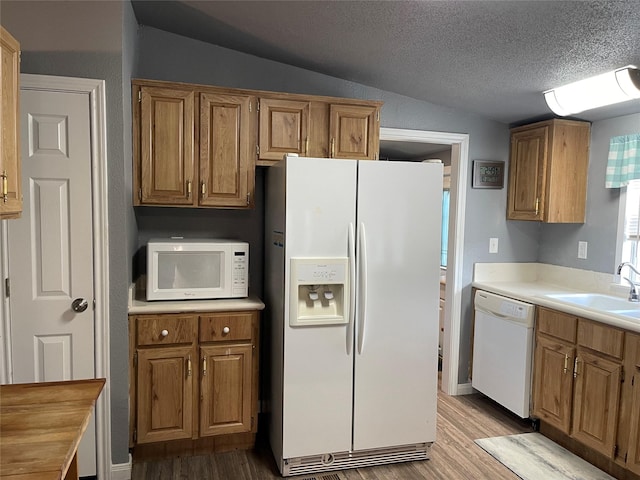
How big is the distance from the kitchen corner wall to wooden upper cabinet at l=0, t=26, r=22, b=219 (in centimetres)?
351

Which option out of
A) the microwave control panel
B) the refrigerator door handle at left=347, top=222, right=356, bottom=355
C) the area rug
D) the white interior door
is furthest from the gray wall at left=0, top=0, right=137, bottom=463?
the area rug

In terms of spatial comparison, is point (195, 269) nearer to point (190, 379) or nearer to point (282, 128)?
point (190, 379)

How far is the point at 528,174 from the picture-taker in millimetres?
3453

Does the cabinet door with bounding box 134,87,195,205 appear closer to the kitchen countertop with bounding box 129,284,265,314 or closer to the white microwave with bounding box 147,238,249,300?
the white microwave with bounding box 147,238,249,300

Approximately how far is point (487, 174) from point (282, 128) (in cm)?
180

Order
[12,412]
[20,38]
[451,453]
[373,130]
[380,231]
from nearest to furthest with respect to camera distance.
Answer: [12,412], [20,38], [380,231], [451,453], [373,130]

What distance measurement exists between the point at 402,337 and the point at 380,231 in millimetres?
634

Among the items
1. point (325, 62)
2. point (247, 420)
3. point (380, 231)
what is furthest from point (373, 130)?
point (247, 420)

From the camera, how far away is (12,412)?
1371mm

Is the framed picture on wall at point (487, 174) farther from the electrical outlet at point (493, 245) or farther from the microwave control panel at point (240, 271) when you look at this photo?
the microwave control panel at point (240, 271)

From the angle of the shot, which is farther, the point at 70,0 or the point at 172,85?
the point at 172,85

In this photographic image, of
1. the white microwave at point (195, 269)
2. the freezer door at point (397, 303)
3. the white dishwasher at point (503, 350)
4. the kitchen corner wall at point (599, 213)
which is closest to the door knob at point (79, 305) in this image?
the white microwave at point (195, 269)

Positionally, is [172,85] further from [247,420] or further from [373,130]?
[247,420]

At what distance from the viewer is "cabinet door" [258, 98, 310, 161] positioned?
9.23ft
